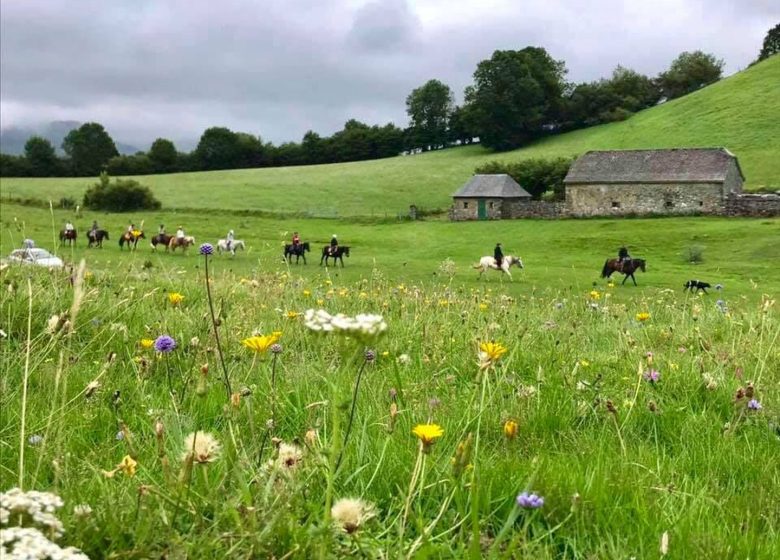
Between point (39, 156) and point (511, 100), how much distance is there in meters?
66.6

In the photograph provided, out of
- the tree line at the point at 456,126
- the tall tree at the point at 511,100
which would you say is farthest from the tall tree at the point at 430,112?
the tall tree at the point at 511,100

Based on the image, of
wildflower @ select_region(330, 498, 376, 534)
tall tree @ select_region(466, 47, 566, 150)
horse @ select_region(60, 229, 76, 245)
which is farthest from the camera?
tall tree @ select_region(466, 47, 566, 150)

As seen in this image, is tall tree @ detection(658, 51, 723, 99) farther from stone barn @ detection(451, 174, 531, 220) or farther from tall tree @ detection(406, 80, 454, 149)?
stone barn @ detection(451, 174, 531, 220)

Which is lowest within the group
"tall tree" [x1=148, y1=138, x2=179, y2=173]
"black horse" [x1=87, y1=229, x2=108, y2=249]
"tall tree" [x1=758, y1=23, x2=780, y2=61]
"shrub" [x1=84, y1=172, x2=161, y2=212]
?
"black horse" [x1=87, y1=229, x2=108, y2=249]

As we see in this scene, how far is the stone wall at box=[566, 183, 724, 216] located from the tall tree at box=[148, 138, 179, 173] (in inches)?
2538

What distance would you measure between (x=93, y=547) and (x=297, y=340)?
11.8 ft

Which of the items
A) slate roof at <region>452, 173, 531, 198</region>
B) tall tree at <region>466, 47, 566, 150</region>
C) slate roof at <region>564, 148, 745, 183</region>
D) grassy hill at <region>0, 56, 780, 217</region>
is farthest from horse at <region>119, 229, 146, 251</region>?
tall tree at <region>466, 47, 566, 150</region>

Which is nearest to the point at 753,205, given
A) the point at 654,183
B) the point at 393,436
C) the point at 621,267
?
the point at 654,183

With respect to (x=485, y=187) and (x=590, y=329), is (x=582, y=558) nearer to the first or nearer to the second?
(x=590, y=329)

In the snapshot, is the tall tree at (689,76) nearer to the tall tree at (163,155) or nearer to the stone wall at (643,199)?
the stone wall at (643,199)

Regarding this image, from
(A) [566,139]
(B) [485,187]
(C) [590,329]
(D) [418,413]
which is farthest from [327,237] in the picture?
(A) [566,139]

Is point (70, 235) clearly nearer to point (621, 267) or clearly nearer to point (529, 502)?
point (529, 502)

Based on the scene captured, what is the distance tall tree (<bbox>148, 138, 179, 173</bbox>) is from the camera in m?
103

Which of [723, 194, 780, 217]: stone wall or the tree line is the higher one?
the tree line
